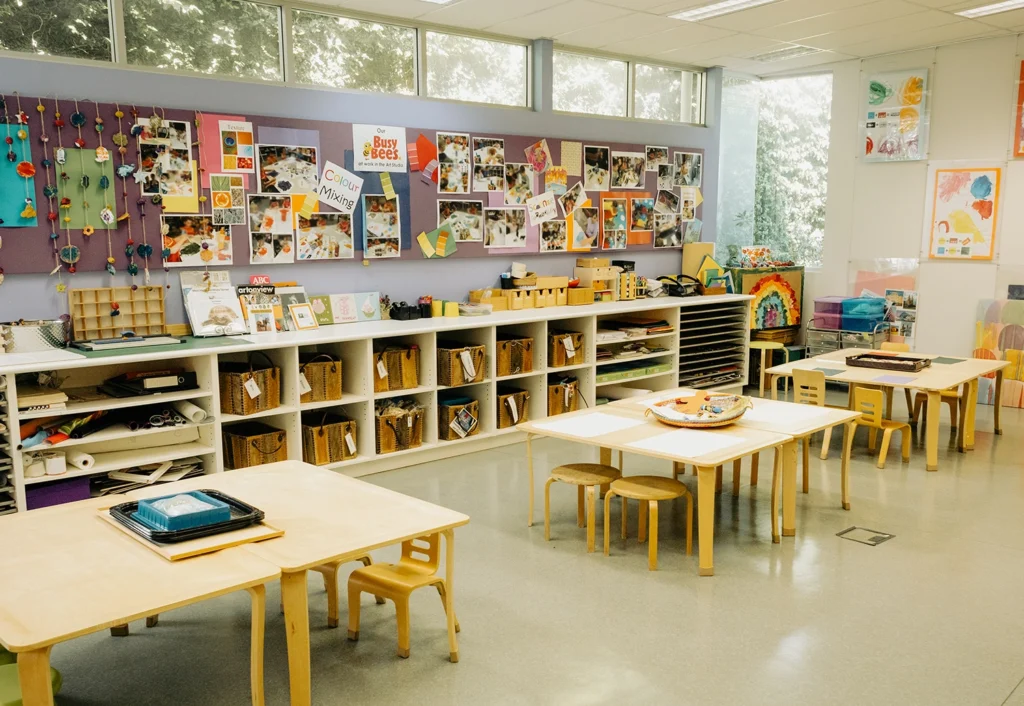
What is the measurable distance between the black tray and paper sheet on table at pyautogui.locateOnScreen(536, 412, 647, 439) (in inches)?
73.5

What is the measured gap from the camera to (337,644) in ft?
11.3

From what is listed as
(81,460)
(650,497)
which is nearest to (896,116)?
(650,497)

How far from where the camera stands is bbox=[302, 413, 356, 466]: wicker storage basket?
219 inches

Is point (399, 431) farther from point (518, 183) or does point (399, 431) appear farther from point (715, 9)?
point (715, 9)

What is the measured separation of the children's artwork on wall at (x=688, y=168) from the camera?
8.60m

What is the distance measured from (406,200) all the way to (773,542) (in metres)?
3.68

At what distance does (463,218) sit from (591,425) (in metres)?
2.86

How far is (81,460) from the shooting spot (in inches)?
184

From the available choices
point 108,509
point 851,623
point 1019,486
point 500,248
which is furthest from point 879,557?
point 500,248

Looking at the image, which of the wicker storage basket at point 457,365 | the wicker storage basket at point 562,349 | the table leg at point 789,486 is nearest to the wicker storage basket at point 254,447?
the wicker storage basket at point 457,365

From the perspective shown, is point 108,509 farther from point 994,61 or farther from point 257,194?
point 994,61

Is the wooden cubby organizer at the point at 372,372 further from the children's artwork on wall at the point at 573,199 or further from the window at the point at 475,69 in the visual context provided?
the window at the point at 475,69

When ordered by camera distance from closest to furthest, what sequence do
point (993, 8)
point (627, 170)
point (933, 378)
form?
1. point (933, 378)
2. point (993, 8)
3. point (627, 170)

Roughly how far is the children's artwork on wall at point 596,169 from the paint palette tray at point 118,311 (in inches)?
155
